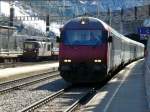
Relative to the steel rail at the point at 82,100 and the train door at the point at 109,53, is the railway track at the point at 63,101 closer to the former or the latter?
the steel rail at the point at 82,100

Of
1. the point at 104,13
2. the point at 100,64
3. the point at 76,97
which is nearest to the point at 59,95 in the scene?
the point at 76,97

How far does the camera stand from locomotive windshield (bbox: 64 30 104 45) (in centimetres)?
2325

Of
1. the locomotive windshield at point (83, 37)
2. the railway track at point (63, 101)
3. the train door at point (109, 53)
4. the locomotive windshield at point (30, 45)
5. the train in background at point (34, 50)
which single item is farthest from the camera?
the locomotive windshield at point (30, 45)

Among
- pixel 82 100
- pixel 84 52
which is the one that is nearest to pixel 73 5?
pixel 84 52

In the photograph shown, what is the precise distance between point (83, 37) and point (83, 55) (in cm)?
90

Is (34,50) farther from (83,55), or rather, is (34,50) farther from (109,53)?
(83,55)

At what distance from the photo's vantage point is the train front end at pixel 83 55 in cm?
2289

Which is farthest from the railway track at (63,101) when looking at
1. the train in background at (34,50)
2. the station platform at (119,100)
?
the train in background at (34,50)

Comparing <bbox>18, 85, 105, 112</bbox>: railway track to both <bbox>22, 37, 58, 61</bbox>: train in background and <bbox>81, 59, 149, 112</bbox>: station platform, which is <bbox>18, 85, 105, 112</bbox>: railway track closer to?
<bbox>81, 59, 149, 112</bbox>: station platform

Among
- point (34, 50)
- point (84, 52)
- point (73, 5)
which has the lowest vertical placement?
point (34, 50)

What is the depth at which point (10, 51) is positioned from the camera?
201 ft

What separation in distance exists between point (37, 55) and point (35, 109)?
51.9 meters

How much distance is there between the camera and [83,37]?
920 inches

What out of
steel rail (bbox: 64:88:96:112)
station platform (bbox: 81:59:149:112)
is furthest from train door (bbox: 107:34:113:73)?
steel rail (bbox: 64:88:96:112)
